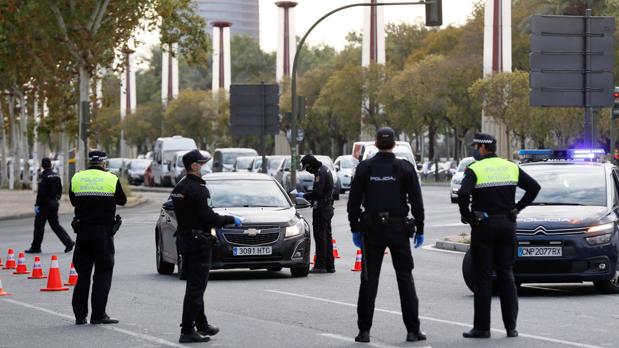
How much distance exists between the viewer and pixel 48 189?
2670 cm

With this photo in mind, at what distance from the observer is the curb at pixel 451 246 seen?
88.2 ft

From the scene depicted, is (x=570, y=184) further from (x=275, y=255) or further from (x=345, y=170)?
(x=345, y=170)

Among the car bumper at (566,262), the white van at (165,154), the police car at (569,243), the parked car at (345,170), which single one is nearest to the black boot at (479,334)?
the police car at (569,243)

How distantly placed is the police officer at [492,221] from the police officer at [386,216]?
81 cm

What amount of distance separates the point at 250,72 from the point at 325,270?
136508 mm

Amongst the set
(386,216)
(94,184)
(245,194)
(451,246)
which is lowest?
(451,246)

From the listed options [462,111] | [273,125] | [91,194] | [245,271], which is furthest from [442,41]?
[91,194]

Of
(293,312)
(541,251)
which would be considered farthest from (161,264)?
(541,251)

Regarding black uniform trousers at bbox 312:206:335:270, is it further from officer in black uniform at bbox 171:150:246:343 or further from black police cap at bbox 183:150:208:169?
black police cap at bbox 183:150:208:169

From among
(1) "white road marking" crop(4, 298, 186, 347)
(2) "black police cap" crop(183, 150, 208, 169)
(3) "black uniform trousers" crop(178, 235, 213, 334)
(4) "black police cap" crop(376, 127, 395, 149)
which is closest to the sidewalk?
(1) "white road marking" crop(4, 298, 186, 347)

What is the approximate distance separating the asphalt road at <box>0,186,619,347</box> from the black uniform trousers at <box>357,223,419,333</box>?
255 mm

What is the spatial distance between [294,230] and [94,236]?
19.4ft

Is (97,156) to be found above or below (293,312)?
above

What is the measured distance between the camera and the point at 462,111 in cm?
8594
